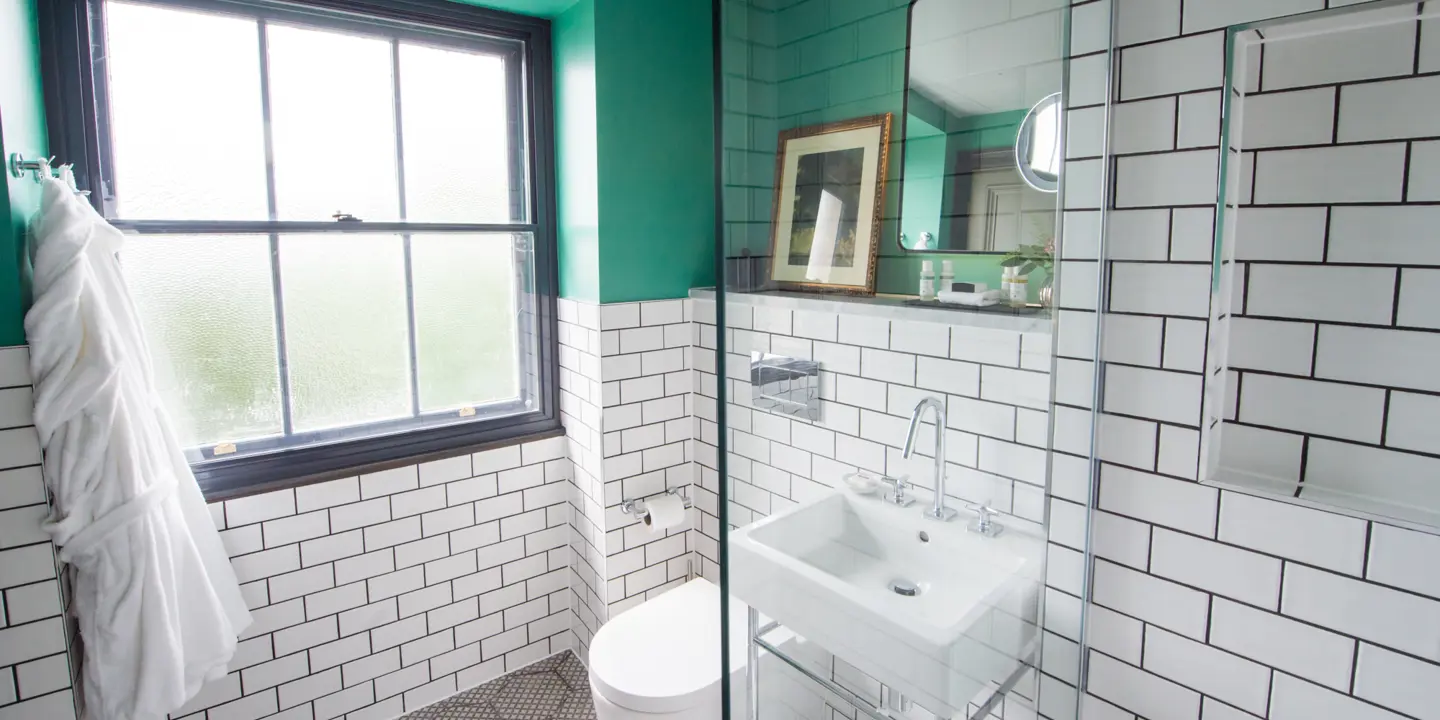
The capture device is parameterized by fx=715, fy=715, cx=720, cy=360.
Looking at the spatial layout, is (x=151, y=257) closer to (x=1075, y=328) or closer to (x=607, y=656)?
(x=607, y=656)

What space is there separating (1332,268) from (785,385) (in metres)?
0.78

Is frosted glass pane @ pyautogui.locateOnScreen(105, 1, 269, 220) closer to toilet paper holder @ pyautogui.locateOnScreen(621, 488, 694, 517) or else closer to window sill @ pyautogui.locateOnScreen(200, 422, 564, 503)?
window sill @ pyautogui.locateOnScreen(200, 422, 564, 503)

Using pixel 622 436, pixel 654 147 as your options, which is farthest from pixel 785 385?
pixel 654 147

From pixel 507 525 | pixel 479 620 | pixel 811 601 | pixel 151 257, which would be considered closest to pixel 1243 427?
pixel 811 601

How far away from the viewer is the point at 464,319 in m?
2.38

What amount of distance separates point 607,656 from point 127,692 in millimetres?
1068

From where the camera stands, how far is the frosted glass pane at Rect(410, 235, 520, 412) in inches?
90.4

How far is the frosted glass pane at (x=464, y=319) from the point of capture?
2.29 meters

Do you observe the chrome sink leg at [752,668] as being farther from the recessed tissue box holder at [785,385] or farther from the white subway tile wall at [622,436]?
the white subway tile wall at [622,436]

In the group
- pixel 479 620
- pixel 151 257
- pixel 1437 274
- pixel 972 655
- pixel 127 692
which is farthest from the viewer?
pixel 479 620

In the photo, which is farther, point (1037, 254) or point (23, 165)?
point (23, 165)

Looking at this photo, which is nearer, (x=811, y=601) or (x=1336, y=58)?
(x=1336, y=58)

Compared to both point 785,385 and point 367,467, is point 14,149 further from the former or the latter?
point 785,385

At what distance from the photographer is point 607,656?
189cm
